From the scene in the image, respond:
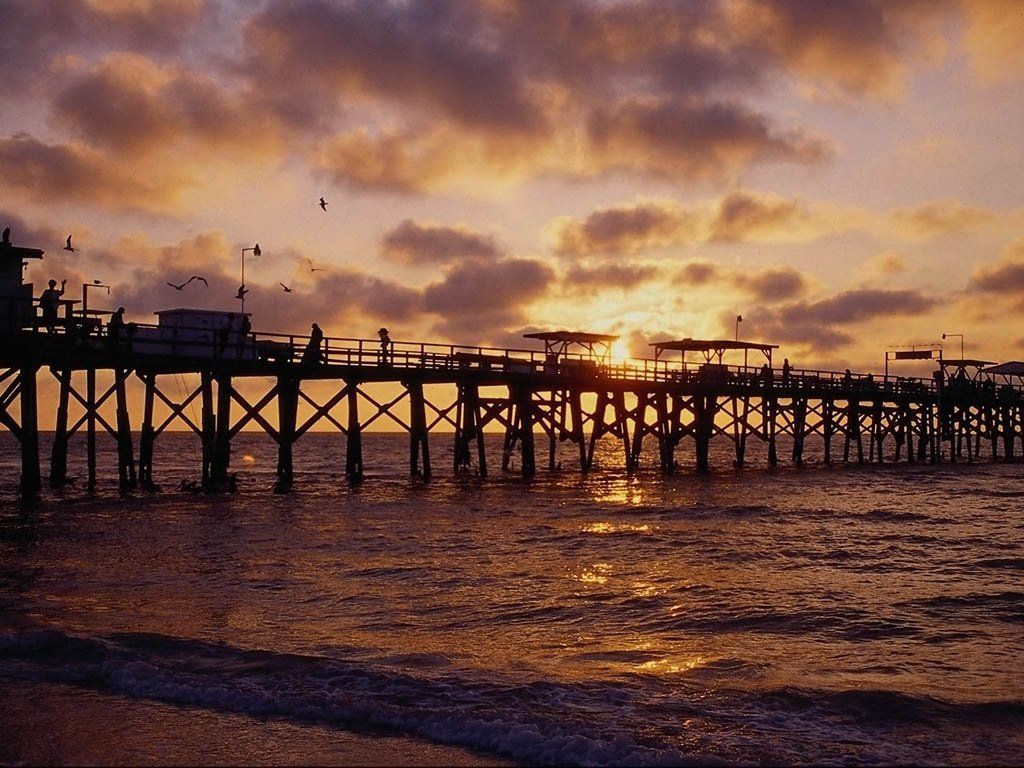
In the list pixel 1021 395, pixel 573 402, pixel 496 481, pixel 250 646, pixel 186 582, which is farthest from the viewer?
pixel 1021 395

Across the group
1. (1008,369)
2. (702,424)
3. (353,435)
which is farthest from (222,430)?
(1008,369)

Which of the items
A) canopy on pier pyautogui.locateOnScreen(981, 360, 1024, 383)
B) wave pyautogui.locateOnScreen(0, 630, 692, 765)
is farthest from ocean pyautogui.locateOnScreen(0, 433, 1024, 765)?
canopy on pier pyautogui.locateOnScreen(981, 360, 1024, 383)

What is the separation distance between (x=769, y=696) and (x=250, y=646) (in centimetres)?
561

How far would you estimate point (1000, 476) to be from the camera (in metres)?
49.9

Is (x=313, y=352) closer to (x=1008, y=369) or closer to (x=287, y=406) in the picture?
(x=287, y=406)

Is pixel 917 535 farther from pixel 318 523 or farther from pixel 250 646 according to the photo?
pixel 250 646

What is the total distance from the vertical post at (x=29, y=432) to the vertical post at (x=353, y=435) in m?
9.44

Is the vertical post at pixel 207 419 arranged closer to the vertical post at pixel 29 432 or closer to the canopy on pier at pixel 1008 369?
the vertical post at pixel 29 432

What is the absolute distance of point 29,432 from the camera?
80.8 feet

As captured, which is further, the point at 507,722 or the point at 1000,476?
the point at 1000,476

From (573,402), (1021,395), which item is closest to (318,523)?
(573,402)

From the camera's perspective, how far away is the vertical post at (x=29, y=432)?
81.1 ft

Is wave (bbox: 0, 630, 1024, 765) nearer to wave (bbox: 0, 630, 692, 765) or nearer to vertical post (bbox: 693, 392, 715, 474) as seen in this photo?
wave (bbox: 0, 630, 692, 765)

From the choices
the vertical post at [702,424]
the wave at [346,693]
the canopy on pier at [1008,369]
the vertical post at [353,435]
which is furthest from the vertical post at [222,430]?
the canopy on pier at [1008,369]
